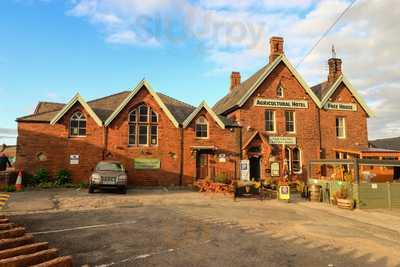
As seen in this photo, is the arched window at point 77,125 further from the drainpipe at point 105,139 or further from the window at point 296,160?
the window at point 296,160

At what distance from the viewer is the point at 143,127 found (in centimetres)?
2138

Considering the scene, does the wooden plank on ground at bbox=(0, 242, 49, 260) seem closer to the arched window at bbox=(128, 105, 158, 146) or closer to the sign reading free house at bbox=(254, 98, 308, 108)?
the arched window at bbox=(128, 105, 158, 146)

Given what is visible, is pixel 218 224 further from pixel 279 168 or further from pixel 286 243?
pixel 279 168

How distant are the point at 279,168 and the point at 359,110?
379 inches

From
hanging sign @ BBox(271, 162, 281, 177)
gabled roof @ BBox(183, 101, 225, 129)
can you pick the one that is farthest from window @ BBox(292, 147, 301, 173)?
gabled roof @ BBox(183, 101, 225, 129)

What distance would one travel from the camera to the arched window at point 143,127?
2114 centimetres

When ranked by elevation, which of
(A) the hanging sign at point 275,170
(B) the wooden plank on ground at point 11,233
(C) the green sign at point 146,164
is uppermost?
(C) the green sign at point 146,164

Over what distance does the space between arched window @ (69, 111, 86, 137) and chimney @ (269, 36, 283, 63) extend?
53.1 feet

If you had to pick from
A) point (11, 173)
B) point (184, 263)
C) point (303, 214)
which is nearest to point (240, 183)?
point (303, 214)

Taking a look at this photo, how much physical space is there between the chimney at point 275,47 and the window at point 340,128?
7.72 m

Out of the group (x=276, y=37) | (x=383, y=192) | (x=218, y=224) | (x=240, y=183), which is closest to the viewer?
(x=218, y=224)

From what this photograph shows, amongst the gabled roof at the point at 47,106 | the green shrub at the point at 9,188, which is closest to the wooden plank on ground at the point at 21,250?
the green shrub at the point at 9,188

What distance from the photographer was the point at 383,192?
14.1 metres

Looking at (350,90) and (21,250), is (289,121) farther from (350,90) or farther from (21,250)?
(21,250)
